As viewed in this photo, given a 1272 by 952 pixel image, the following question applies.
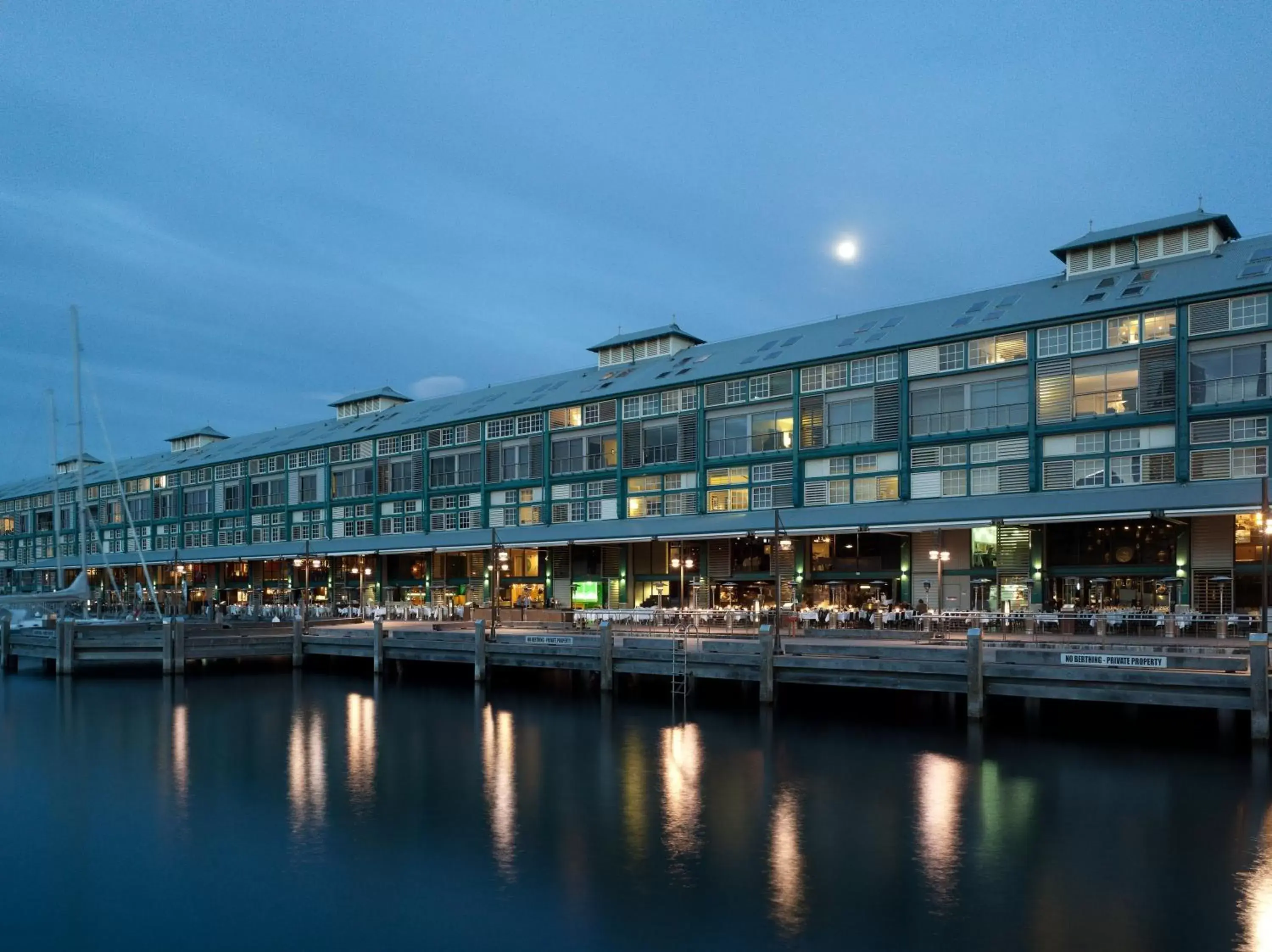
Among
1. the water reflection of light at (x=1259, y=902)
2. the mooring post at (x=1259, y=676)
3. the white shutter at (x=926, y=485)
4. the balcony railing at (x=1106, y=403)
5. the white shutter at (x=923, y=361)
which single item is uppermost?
the white shutter at (x=923, y=361)

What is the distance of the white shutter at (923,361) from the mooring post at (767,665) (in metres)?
20.3

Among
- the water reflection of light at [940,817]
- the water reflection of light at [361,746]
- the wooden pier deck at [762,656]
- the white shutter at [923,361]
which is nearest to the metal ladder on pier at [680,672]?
the wooden pier deck at [762,656]

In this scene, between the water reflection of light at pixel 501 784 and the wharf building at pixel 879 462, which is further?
the wharf building at pixel 879 462

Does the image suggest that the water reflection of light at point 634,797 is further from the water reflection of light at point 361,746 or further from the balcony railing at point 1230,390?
the balcony railing at point 1230,390

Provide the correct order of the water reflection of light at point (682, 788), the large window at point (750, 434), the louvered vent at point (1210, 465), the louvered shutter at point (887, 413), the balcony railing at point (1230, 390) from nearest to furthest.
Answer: the water reflection of light at point (682, 788) < the balcony railing at point (1230, 390) < the louvered vent at point (1210, 465) < the louvered shutter at point (887, 413) < the large window at point (750, 434)

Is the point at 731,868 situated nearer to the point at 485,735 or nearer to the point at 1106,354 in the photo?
the point at 485,735

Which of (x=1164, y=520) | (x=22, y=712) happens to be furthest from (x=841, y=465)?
(x=22, y=712)

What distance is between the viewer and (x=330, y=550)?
6869cm

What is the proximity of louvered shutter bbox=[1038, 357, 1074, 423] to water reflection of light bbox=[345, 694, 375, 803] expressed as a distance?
29952 mm

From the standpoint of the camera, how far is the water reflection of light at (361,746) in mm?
23797

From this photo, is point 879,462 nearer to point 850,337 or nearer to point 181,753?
point 850,337

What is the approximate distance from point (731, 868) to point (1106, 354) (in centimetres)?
3317

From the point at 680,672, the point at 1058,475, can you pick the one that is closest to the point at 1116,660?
the point at 680,672

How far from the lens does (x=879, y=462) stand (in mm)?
48688
